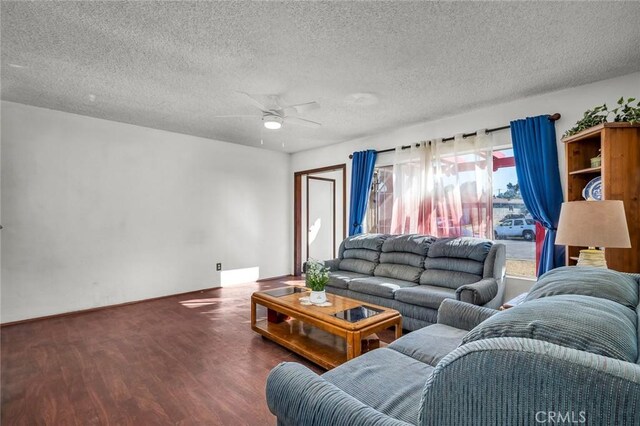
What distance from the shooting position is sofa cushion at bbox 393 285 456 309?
3.07 m

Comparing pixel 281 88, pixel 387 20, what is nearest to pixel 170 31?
pixel 281 88

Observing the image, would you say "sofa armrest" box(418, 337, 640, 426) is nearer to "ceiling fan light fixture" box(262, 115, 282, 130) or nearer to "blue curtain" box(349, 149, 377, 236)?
"ceiling fan light fixture" box(262, 115, 282, 130)

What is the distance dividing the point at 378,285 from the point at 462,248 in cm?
106

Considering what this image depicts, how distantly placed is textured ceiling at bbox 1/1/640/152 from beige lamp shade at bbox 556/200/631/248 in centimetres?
129

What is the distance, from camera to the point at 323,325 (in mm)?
2525

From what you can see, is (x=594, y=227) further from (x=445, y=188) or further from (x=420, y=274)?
(x=445, y=188)

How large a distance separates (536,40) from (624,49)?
0.83 meters

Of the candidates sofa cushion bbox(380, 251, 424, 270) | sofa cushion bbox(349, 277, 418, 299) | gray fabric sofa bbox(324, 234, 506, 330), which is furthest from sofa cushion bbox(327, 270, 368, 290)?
sofa cushion bbox(380, 251, 424, 270)

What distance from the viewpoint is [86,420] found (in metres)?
1.95

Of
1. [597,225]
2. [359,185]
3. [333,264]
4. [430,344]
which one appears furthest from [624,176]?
[333,264]

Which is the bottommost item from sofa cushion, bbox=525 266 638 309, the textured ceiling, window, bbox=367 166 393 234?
sofa cushion, bbox=525 266 638 309

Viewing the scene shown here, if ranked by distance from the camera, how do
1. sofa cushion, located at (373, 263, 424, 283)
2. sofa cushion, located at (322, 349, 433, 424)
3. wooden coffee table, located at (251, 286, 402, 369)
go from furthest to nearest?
sofa cushion, located at (373, 263, 424, 283), wooden coffee table, located at (251, 286, 402, 369), sofa cushion, located at (322, 349, 433, 424)

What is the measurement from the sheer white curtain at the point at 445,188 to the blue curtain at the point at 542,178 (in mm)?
419

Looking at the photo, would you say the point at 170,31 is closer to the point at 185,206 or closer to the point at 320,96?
the point at 320,96
